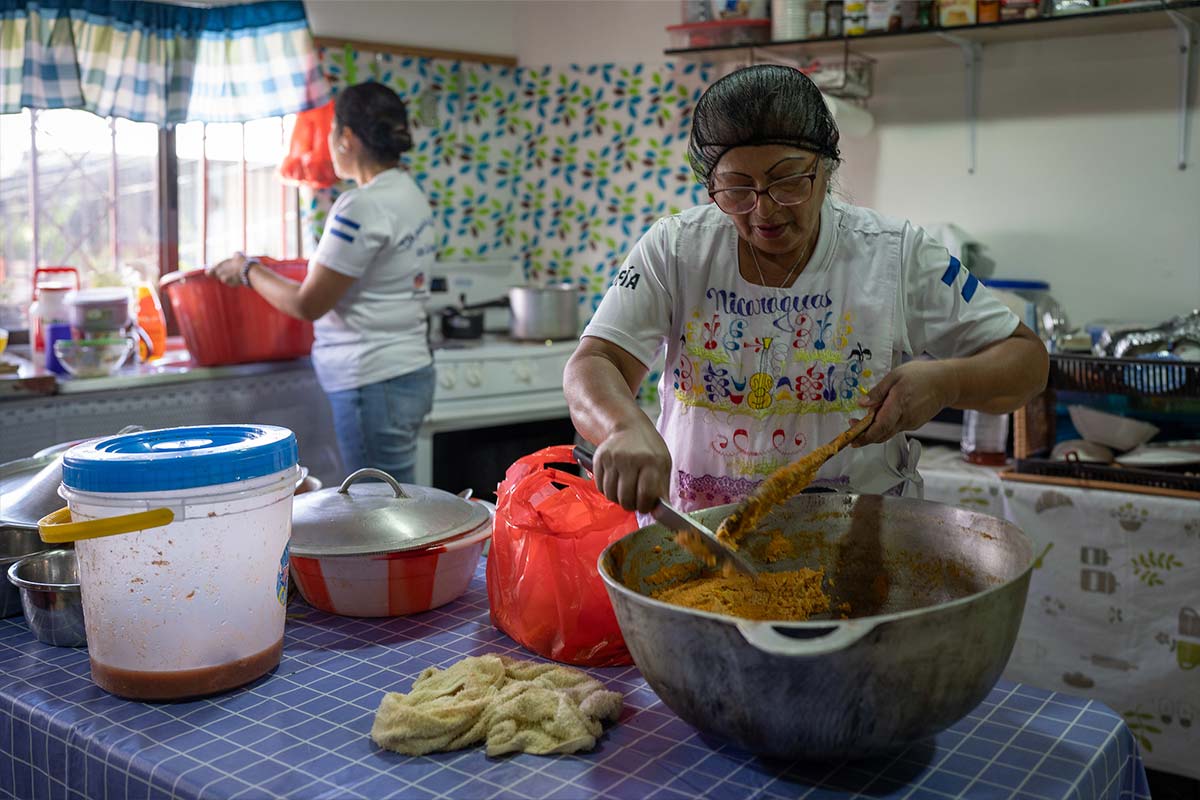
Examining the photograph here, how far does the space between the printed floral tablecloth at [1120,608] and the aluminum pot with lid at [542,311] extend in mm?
1848

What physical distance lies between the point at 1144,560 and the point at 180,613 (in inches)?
90.4

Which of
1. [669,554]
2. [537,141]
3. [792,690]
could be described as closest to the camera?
[792,690]

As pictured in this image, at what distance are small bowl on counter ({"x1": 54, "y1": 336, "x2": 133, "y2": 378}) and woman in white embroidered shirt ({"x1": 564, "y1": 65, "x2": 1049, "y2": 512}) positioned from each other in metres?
2.06

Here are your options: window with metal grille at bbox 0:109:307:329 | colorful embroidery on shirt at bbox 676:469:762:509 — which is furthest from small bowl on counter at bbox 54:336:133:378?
colorful embroidery on shirt at bbox 676:469:762:509

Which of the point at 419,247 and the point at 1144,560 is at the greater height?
the point at 419,247

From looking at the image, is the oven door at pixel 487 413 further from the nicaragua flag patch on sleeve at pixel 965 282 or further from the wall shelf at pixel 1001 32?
the nicaragua flag patch on sleeve at pixel 965 282

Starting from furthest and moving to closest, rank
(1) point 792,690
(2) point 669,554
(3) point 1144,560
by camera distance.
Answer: (3) point 1144,560
(2) point 669,554
(1) point 792,690

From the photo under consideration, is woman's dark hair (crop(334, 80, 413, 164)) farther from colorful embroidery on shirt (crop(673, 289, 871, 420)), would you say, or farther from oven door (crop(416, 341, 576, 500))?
colorful embroidery on shirt (crop(673, 289, 871, 420))

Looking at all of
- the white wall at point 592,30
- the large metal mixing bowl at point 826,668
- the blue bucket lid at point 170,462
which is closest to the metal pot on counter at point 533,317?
the white wall at point 592,30

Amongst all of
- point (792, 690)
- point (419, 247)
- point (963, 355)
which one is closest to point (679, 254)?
point (963, 355)

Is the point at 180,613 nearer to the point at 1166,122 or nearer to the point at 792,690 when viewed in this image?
→ the point at 792,690

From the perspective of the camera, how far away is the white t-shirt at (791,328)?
64.1 inches

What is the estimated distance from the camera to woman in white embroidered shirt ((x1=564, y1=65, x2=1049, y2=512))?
1.54 metres

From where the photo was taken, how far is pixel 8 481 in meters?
1.72
